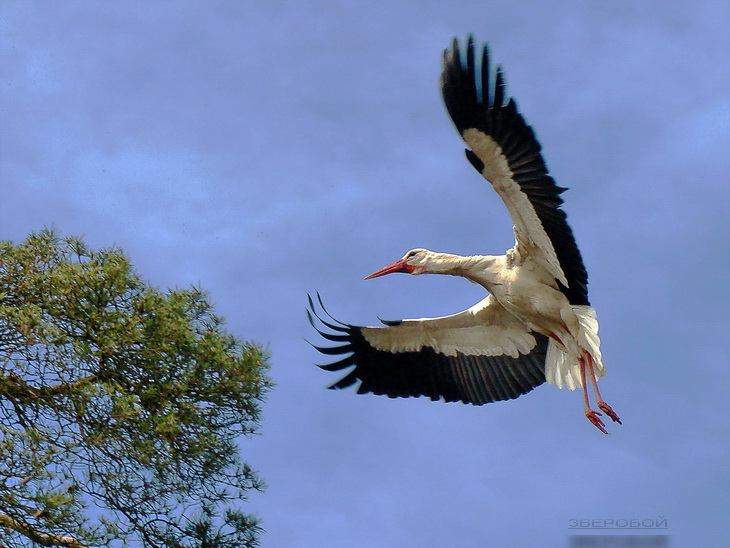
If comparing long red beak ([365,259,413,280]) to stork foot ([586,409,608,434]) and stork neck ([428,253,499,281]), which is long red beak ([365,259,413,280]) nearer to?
stork neck ([428,253,499,281])

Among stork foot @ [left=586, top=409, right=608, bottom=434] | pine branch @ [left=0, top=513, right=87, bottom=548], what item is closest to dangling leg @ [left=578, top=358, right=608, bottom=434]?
stork foot @ [left=586, top=409, right=608, bottom=434]

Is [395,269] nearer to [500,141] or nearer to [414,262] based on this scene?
[414,262]

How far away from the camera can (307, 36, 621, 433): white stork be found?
4.78m

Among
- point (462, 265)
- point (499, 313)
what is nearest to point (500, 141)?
point (462, 265)

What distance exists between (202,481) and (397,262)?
2038 millimetres

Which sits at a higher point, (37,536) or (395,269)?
(395,269)

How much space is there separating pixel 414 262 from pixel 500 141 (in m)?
1.33

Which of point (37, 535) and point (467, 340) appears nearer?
point (37, 535)

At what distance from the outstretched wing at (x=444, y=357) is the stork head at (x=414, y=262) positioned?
0.37 metres

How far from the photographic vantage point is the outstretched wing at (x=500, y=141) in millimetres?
4734

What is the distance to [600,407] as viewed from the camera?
17.7ft

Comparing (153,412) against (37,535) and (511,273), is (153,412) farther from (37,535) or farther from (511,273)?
(511,273)

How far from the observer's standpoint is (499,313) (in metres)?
5.99

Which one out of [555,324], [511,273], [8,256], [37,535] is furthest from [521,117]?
[37,535]
